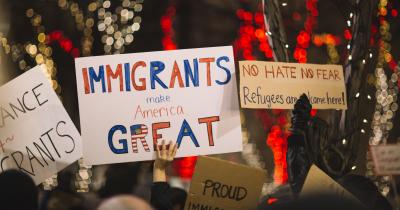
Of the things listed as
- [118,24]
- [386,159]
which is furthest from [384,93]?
[386,159]

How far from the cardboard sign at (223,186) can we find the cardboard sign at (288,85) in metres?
0.43

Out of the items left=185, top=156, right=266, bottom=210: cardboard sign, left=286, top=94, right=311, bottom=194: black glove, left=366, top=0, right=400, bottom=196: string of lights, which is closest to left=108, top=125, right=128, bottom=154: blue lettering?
left=185, top=156, right=266, bottom=210: cardboard sign

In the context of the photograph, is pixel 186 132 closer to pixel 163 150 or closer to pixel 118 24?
pixel 163 150

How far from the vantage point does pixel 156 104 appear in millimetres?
4277

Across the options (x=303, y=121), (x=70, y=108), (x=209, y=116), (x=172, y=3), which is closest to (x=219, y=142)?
(x=209, y=116)

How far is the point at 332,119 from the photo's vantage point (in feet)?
16.1

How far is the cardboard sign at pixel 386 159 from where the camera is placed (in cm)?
440

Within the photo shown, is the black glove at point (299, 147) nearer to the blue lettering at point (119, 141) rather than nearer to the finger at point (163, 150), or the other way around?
the finger at point (163, 150)

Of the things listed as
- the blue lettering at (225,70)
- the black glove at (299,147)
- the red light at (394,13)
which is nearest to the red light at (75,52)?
the red light at (394,13)

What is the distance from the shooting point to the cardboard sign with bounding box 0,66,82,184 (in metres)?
4.16

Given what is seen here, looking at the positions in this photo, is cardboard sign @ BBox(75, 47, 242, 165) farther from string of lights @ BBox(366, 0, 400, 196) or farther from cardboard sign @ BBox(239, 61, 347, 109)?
string of lights @ BBox(366, 0, 400, 196)

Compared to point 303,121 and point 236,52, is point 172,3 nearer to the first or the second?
point 236,52

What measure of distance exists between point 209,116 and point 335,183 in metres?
0.81

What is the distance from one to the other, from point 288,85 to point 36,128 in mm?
1459
